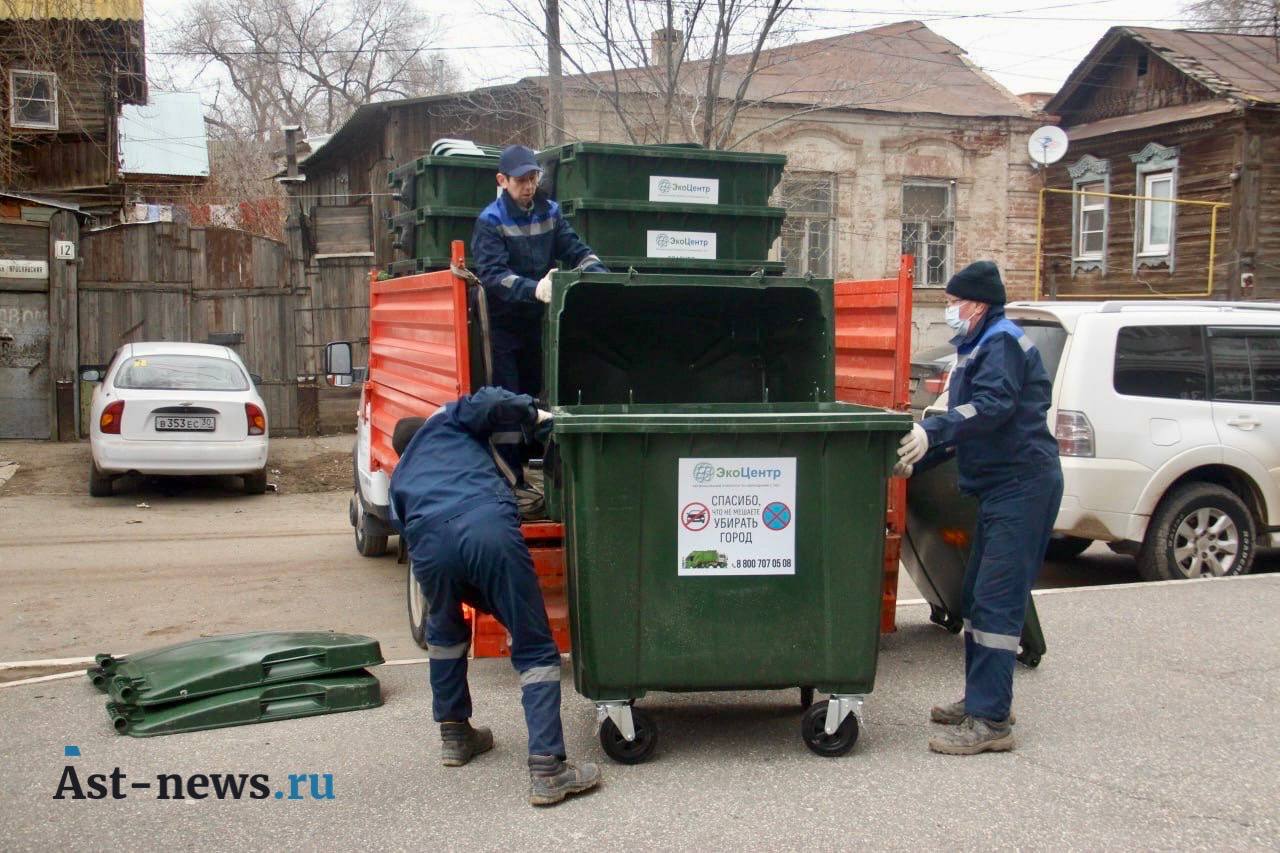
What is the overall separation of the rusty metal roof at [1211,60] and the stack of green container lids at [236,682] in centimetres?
2211

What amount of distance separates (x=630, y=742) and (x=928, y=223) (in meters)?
19.7

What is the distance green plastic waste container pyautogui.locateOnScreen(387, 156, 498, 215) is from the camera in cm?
733

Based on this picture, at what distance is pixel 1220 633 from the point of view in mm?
6520

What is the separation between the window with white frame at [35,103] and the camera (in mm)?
20078

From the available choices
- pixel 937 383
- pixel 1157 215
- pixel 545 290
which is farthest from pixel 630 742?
pixel 1157 215

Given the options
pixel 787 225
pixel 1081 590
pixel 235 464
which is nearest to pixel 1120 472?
pixel 1081 590

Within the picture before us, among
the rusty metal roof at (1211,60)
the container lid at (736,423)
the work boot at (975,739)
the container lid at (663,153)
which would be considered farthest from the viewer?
the rusty metal roof at (1211,60)

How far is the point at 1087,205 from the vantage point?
26.5 metres

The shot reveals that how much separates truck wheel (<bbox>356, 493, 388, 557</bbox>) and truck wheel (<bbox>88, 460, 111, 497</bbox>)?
4029 millimetres

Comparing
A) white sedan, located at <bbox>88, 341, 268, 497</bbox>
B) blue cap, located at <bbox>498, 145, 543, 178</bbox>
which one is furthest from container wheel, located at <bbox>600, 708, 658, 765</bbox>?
white sedan, located at <bbox>88, 341, 268, 497</bbox>

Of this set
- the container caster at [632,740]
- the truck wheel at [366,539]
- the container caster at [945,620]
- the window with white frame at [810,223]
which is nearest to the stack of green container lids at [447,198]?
the truck wheel at [366,539]

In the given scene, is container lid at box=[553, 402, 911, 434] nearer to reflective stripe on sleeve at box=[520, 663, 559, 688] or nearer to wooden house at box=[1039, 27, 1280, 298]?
reflective stripe on sleeve at box=[520, 663, 559, 688]

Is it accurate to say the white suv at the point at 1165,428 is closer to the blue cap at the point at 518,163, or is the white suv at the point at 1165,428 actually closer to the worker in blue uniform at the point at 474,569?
the blue cap at the point at 518,163

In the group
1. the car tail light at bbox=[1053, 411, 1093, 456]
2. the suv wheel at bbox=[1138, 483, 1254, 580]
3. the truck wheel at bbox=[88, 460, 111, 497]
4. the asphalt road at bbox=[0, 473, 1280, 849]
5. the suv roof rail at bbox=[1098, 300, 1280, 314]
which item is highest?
the suv roof rail at bbox=[1098, 300, 1280, 314]
